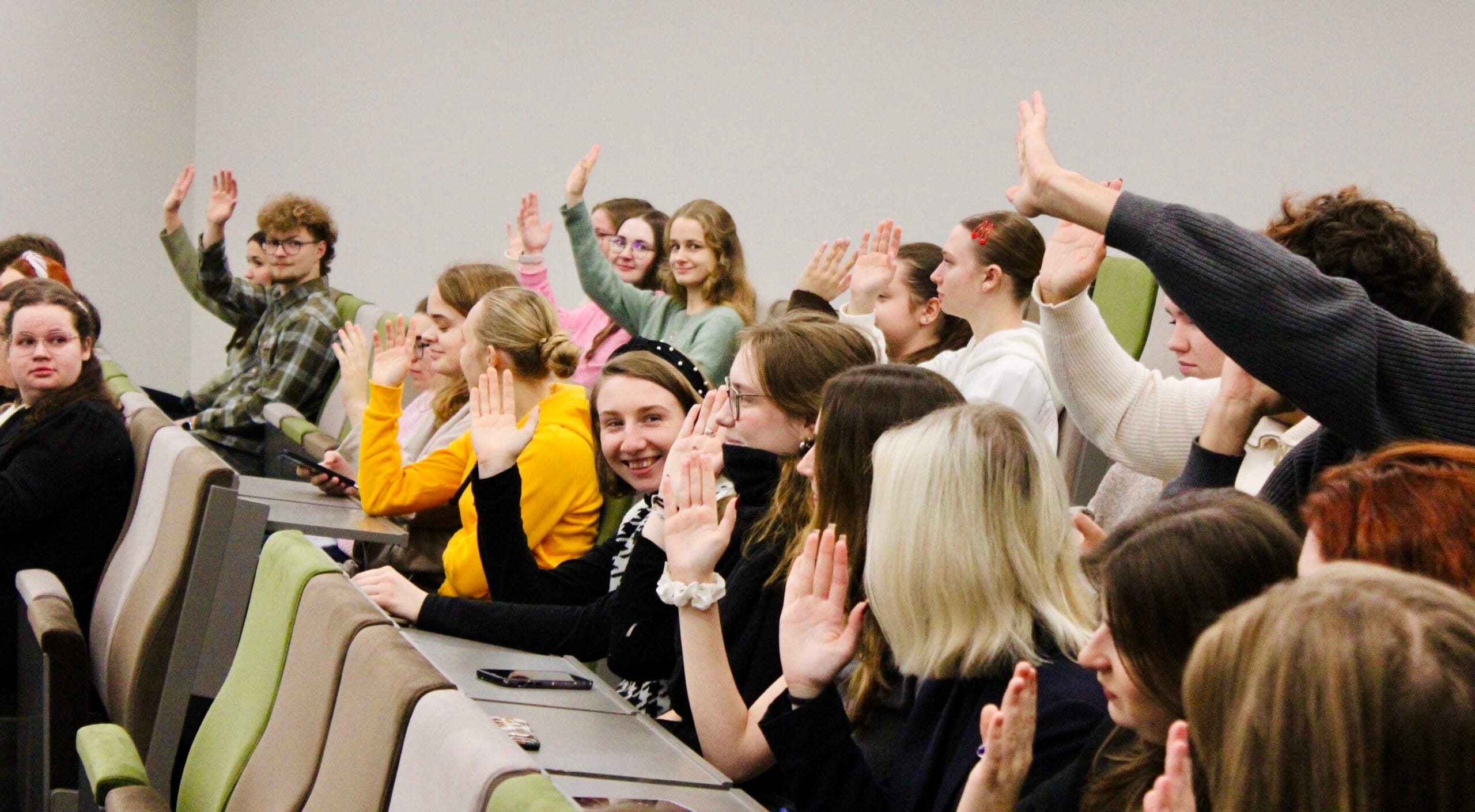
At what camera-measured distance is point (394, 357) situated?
10.0ft

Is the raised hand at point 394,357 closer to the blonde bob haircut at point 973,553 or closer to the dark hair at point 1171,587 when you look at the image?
the blonde bob haircut at point 973,553

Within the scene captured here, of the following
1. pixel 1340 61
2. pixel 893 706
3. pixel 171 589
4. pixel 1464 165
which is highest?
pixel 1340 61

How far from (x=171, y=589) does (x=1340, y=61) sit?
3.36 meters

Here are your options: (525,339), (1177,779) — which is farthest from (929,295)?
(1177,779)

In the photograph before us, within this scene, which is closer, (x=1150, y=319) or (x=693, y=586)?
(x=693, y=586)

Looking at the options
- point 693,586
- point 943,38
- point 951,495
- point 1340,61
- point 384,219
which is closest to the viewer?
point 951,495

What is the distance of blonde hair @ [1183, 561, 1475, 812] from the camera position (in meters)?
0.67

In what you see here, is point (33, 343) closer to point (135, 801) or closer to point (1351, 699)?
point (135, 801)

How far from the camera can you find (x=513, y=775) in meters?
0.99

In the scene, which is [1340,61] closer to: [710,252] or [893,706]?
[710,252]

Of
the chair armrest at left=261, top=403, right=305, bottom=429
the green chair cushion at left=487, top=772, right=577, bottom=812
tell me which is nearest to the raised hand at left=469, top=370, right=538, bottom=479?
the green chair cushion at left=487, top=772, right=577, bottom=812

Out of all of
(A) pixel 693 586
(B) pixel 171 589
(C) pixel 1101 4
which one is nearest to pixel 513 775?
(A) pixel 693 586

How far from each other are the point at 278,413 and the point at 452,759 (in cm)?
327

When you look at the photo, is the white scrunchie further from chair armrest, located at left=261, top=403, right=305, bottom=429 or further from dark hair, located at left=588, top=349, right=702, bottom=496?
chair armrest, located at left=261, top=403, right=305, bottom=429
